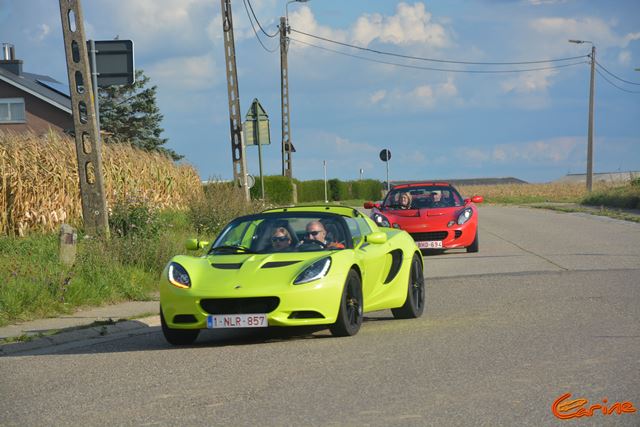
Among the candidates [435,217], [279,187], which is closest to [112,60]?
[435,217]

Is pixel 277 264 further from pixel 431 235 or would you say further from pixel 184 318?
pixel 431 235

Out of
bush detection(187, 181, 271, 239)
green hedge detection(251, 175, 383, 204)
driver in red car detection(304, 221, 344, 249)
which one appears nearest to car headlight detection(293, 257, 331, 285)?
driver in red car detection(304, 221, 344, 249)

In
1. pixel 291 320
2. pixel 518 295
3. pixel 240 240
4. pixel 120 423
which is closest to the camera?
pixel 120 423

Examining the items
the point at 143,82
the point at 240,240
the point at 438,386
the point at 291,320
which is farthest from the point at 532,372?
the point at 143,82

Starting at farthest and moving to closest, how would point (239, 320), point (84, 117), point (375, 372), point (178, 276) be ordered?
point (84, 117)
point (178, 276)
point (239, 320)
point (375, 372)

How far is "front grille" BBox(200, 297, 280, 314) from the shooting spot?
9.98 metres

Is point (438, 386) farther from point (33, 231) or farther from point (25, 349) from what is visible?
point (33, 231)

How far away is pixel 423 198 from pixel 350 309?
13.0 m

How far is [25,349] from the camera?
10.6 metres

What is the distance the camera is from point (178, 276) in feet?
34.1

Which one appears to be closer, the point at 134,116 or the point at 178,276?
the point at 178,276

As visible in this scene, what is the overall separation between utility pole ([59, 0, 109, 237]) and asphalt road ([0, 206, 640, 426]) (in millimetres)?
6352

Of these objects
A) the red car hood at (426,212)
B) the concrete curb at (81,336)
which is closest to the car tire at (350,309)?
the concrete curb at (81,336)

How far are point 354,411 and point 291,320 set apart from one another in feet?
10.7
